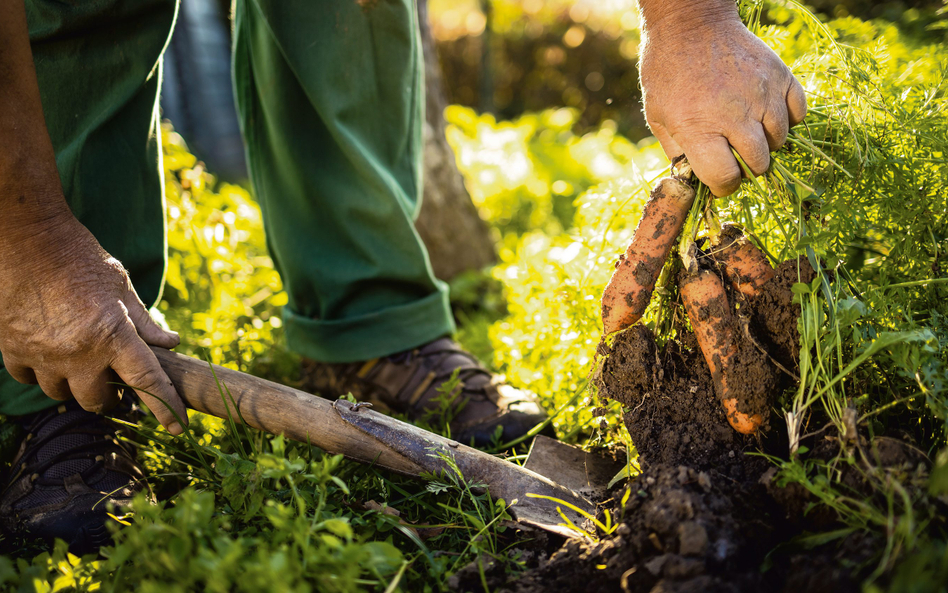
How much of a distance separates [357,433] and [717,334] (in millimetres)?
919

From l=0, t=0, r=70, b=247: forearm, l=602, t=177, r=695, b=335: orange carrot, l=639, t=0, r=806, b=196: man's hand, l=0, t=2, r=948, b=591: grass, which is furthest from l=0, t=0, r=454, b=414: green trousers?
l=639, t=0, r=806, b=196: man's hand

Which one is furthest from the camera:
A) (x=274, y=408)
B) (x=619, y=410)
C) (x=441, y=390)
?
(x=441, y=390)

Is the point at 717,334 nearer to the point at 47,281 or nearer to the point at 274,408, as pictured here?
the point at 274,408

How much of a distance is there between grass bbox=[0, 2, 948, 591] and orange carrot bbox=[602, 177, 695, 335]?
17cm

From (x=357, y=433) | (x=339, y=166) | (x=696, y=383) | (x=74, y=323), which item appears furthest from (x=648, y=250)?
(x=74, y=323)

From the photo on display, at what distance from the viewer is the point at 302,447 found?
5.41ft

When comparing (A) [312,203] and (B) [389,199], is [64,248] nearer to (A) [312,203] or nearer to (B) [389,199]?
(A) [312,203]

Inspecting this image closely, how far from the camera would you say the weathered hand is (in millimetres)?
1347

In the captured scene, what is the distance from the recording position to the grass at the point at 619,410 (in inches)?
40.3

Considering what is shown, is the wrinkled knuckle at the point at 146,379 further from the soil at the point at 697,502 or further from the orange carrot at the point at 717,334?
the orange carrot at the point at 717,334

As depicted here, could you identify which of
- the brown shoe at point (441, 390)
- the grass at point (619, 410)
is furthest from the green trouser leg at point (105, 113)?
the brown shoe at point (441, 390)

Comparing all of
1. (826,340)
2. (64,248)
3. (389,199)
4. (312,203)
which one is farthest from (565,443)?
(64,248)

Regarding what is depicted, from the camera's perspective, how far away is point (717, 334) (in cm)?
137

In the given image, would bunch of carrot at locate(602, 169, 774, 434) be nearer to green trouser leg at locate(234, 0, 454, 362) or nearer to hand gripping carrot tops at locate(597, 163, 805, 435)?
hand gripping carrot tops at locate(597, 163, 805, 435)
